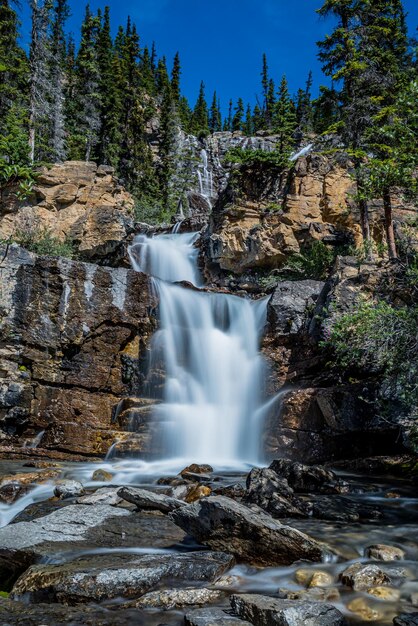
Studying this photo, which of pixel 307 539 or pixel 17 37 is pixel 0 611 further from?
pixel 17 37

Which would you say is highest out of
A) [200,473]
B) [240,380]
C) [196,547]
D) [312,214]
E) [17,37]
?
[17,37]

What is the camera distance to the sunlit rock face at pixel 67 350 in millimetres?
14695

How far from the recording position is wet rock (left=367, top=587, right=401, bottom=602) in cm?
474

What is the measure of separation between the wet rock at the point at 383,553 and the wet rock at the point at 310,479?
3.37 meters

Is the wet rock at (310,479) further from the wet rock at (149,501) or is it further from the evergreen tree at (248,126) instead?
the evergreen tree at (248,126)

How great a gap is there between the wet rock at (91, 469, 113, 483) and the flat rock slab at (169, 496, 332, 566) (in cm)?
561

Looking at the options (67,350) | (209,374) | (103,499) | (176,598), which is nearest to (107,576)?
(176,598)

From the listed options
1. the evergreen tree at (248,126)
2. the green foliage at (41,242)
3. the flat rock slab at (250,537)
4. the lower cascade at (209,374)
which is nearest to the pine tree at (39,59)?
the green foliage at (41,242)

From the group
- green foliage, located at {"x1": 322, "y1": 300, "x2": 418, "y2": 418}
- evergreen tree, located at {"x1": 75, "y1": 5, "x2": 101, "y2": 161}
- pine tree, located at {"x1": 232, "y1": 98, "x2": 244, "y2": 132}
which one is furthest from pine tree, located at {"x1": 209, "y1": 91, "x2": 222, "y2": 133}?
green foliage, located at {"x1": 322, "y1": 300, "x2": 418, "y2": 418}

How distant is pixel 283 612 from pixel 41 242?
2077 cm

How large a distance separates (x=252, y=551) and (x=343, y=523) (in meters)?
2.42

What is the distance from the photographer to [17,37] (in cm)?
2672

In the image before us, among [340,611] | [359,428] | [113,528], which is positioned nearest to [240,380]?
[359,428]

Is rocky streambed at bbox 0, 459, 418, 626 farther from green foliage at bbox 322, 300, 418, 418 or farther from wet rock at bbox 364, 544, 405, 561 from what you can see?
green foliage at bbox 322, 300, 418, 418
